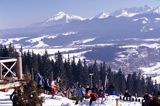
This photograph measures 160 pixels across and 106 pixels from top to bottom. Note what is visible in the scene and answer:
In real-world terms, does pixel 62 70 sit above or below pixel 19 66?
below

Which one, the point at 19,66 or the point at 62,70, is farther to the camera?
the point at 62,70

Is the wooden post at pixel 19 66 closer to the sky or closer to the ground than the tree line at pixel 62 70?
closer to the sky

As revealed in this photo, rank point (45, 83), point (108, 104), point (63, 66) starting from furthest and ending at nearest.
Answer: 1. point (63, 66)
2. point (45, 83)
3. point (108, 104)

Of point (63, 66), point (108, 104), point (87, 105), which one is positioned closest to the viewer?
point (87, 105)

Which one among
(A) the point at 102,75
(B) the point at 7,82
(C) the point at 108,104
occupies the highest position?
(B) the point at 7,82

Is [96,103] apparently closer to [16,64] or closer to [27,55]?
[16,64]

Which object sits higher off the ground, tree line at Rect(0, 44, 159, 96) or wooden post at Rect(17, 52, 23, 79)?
wooden post at Rect(17, 52, 23, 79)

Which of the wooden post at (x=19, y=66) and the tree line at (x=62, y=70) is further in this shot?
the tree line at (x=62, y=70)

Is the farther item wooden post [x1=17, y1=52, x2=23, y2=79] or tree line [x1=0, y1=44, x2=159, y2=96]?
tree line [x1=0, y1=44, x2=159, y2=96]

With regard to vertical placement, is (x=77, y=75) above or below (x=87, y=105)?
below

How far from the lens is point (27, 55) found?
120250 millimetres

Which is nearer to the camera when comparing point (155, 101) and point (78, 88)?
point (155, 101)

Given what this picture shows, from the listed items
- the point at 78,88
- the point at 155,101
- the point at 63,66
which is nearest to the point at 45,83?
the point at 78,88

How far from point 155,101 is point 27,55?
101262 millimetres
